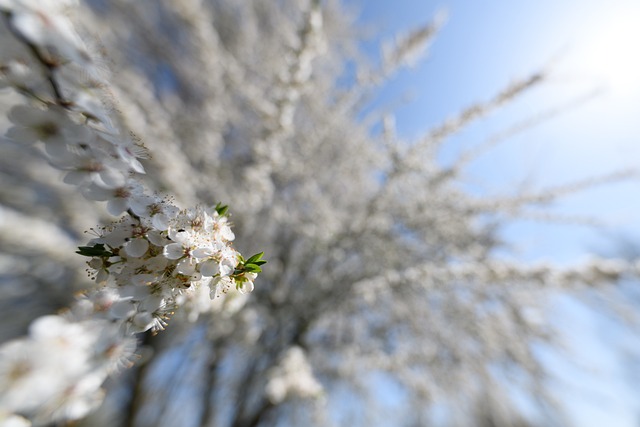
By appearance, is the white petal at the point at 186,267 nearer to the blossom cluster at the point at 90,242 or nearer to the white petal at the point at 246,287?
the blossom cluster at the point at 90,242

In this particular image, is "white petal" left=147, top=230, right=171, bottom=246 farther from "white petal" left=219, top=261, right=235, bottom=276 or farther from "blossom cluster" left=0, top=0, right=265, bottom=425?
"white petal" left=219, top=261, right=235, bottom=276

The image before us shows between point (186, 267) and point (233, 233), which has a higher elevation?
point (233, 233)

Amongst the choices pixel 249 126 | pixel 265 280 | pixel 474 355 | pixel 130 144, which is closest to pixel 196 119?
pixel 249 126

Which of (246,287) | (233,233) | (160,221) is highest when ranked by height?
(233,233)

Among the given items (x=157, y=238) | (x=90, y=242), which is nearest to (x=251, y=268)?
(x=157, y=238)

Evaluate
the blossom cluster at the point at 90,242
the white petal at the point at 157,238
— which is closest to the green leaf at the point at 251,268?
the blossom cluster at the point at 90,242

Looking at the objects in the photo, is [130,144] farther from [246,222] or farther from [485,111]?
[246,222]

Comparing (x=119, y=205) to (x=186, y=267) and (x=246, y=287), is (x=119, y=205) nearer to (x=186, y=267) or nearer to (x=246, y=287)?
(x=186, y=267)
